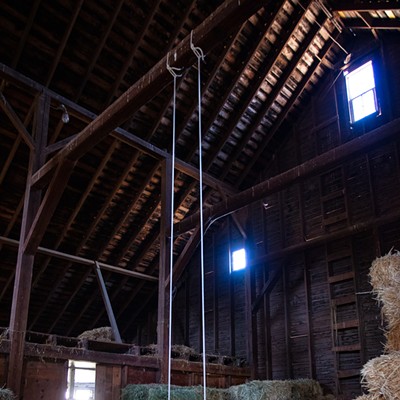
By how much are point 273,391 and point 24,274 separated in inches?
161

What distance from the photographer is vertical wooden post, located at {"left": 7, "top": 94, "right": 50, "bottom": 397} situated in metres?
7.00

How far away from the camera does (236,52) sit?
966 centimetres

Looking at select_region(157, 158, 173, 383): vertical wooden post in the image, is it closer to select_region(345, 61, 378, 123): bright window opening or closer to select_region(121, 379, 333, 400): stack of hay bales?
select_region(121, 379, 333, 400): stack of hay bales

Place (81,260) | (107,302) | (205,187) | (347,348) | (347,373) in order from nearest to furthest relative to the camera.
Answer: (347,373) < (347,348) < (107,302) < (81,260) < (205,187)

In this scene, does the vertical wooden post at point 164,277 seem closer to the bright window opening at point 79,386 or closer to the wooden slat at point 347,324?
the wooden slat at point 347,324

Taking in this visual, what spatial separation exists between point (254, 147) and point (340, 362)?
4627 mm

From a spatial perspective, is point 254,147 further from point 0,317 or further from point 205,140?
point 0,317

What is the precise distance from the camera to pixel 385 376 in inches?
190

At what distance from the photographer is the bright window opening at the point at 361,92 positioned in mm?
9812

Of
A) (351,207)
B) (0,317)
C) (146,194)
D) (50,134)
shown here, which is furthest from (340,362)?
(0,317)

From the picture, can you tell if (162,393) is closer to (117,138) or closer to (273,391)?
(273,391)

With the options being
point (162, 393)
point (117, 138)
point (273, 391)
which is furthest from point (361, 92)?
point (162, 393)

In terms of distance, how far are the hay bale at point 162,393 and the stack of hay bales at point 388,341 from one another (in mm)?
2580

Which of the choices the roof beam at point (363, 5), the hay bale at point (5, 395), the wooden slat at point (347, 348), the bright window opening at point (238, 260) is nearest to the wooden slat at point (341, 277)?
the wooden slat at point (347, 348)
